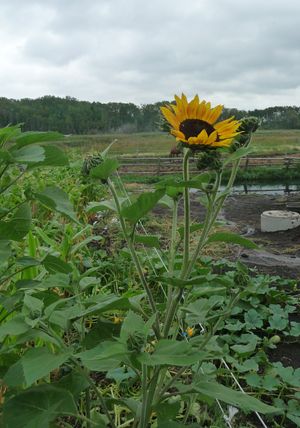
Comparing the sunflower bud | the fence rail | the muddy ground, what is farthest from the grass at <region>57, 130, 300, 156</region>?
the sunflower bud

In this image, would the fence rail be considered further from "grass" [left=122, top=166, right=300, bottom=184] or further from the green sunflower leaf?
the green sunflower leaf

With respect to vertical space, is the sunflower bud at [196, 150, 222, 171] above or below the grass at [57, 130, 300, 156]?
above

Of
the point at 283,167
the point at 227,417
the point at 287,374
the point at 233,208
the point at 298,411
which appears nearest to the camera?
the point at 227,417

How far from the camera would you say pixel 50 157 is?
1018mm

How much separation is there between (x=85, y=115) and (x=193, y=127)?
187 feet

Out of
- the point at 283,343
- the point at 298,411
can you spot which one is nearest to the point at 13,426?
the point at 298,411

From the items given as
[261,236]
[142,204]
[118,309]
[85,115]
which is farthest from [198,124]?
[85,115]

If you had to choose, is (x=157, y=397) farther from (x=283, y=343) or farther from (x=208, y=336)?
(x=283, y=343)

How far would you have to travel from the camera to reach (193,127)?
3.33ft

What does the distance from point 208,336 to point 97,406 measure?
0.77 m

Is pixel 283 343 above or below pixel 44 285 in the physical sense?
below

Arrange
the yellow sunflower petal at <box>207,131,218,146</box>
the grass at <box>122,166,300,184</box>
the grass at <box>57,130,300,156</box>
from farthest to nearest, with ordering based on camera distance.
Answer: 1. the grass at <box>57,130,300,156</box>
2. the grass at <box>122,166,300,184</box>
3. the yellow sunflower petal at <box>207,131,218,146</box>

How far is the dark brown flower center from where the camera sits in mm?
995

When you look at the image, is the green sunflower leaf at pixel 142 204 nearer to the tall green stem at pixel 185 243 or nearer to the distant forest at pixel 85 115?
the tall green stem at pixel 185 243
